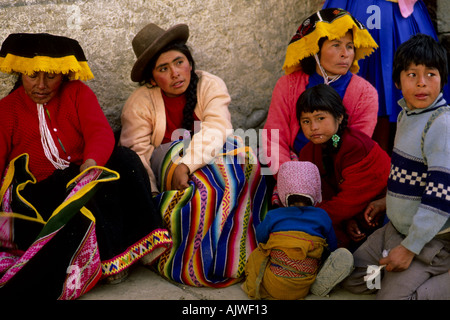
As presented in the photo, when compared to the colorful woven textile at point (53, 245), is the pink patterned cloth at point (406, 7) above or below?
above

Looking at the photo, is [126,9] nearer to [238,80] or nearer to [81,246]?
[238,80]

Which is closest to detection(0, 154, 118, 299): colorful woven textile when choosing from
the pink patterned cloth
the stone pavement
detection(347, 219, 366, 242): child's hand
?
the stone pavement

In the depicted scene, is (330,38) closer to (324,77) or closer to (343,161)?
(324,77)

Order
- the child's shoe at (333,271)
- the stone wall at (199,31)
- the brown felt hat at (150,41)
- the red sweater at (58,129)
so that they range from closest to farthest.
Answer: the child's shoe at (333,271) → the red sweater at (58,129) → the brown felt hat at (150,41) → the stone wall at (199,31)

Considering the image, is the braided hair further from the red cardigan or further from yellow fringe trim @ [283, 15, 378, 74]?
the red cardigan

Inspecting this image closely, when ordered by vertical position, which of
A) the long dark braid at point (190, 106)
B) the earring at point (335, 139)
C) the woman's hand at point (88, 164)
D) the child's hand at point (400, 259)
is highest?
the long dark braid at point (190, 106)

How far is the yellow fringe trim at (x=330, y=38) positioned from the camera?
3.18 metres

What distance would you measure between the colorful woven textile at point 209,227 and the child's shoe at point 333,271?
45cm

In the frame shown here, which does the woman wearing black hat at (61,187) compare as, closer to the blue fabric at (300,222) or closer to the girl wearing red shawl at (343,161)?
the blue fabric at (300,222)

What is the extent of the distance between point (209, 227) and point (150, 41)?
3.95 feet

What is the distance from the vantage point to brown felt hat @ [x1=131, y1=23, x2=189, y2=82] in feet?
10.4

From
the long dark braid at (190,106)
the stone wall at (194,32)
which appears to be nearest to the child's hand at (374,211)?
the long dark braid at (190,106)
